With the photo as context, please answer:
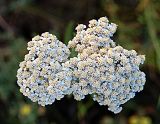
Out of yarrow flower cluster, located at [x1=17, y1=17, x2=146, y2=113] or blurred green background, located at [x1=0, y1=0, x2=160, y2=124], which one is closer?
yarrow flower cluster, located at [x1=17, y1=17, x2=146, y2=113]

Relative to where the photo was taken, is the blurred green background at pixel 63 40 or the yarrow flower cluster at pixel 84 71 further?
the blurred green background at pixel 63 40

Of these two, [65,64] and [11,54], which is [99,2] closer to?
[11,54]

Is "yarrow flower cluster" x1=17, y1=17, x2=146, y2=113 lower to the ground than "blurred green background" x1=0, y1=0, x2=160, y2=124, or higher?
lower

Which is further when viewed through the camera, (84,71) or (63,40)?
(63,40)

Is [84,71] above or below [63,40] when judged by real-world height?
below

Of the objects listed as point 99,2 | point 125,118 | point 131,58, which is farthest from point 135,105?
point 131,58
